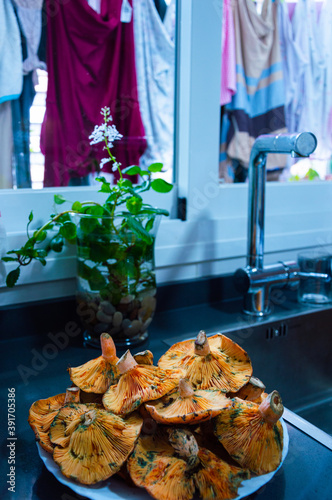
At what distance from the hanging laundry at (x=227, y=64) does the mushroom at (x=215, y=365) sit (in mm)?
896

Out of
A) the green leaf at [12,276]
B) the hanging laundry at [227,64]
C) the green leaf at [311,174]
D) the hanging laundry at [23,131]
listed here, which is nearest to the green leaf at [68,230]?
the green leaf at [12,276]

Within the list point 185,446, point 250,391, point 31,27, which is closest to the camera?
point 185,446

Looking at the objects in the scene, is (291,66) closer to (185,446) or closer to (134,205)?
(134,205)

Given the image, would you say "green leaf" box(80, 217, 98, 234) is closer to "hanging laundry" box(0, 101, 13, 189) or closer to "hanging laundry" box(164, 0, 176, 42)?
"hanging laundry" box(0, 101, 13, 189)

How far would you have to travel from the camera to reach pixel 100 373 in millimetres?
583

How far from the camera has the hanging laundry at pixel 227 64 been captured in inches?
51.6

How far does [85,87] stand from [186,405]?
81 centimetres

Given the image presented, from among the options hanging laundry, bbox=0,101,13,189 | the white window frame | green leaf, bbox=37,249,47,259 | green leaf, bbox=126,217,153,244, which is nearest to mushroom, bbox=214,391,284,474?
green leaf, bbox=126,217,153,244

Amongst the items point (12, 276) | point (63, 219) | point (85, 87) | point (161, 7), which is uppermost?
point (161, 7)

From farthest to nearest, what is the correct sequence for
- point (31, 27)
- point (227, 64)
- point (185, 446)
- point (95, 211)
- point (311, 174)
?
1. point (311, 174)
2. point (227, 64)
3. point (31, 27)
4. point (95, 211)
5. point (185, 446)

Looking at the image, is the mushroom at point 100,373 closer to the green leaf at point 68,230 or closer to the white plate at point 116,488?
the white plate at point 116,488

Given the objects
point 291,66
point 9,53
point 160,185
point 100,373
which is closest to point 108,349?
point 100,373

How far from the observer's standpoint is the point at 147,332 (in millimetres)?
978

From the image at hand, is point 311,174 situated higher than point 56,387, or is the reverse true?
point 311,174
